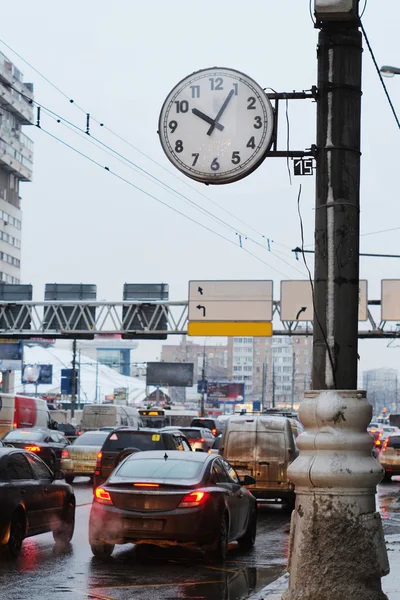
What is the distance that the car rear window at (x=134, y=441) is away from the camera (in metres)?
25.2

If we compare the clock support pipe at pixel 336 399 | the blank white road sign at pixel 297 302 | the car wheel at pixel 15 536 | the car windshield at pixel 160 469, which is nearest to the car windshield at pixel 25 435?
the blank white road sign at pixel 297 302

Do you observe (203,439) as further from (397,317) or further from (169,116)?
(169,116)

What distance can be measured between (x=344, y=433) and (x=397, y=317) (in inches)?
1756

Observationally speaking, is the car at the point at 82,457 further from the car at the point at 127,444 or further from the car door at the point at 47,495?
the car door at the point at 47,495

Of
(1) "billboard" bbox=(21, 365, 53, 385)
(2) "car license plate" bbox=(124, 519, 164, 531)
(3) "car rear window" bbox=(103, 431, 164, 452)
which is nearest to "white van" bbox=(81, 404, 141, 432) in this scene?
(3) "car rear window" bbox=(103, 431, 164, 452)

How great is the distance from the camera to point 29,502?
14.8m

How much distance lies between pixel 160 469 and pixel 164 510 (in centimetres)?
101

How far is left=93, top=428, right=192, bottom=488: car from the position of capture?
82.4 ft

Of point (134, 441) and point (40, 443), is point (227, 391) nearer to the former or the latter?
point (40, 443)

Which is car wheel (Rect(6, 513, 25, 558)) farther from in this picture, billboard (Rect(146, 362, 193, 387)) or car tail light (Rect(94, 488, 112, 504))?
billboard (Rect(146, 362, 193, 387))

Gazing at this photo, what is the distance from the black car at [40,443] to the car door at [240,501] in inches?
526

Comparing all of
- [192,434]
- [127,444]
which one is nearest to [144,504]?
[127,444]

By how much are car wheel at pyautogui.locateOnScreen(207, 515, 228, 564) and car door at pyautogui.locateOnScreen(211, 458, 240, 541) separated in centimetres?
42

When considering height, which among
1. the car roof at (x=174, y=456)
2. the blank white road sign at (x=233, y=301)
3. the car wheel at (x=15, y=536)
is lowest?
the car wheel at (x=15, y=536)
